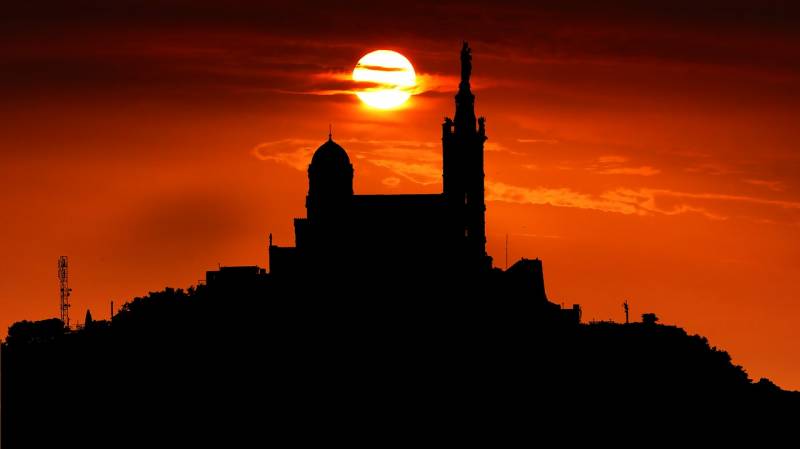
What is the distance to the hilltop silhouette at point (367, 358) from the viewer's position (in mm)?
131000

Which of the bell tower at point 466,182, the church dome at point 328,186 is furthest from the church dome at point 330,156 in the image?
the bell tower at point 466,182

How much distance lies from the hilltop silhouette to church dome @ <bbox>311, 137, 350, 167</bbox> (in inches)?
6.9

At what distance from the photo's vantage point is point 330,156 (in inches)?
5896

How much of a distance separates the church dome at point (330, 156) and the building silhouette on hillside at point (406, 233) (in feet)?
0.27

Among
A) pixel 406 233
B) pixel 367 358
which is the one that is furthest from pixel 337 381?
pixel 406 233

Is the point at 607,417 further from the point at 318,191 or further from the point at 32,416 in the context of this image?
the point at 32,416

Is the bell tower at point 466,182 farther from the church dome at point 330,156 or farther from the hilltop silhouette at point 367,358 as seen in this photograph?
the church dome at point 330,156

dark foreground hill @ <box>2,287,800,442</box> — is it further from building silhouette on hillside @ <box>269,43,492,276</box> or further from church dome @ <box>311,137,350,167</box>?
church dome @ <box>311,137,350,167</box>

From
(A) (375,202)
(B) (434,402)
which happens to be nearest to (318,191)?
(A) (375,202)

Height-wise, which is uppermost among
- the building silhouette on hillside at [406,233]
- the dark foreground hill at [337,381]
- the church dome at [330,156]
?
the church dome at [330,156]

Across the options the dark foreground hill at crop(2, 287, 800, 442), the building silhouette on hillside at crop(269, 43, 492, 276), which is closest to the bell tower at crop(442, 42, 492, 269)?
the building silhouette on hillside at crop(269, 43, 492, 276)

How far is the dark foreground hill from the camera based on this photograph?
13038 centimetres

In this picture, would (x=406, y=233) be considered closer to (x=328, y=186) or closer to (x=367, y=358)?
(x=328, y=186)

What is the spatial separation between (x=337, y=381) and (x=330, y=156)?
23.6 metres
